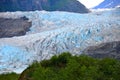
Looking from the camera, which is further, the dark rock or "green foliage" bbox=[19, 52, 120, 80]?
the dark rock

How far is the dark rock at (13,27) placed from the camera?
183ft

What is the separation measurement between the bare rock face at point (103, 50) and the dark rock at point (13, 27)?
19.7 metres

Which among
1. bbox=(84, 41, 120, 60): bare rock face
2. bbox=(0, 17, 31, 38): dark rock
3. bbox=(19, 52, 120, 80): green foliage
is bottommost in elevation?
bbox=(19, 52, 120, 80): green foliage

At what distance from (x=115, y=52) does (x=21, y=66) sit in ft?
31.5

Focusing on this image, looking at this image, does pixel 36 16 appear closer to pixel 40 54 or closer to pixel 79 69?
pixel 40 54

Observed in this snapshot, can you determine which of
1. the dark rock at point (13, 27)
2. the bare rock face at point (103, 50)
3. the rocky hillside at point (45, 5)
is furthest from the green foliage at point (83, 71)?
the rocky hillside at point (45, 5)

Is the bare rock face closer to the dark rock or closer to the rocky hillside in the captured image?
the dark rock

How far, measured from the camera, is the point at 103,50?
3678 cm

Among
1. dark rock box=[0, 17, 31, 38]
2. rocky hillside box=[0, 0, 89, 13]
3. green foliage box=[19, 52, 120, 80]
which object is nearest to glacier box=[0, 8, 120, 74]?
dark rock box=[0, 17, 31, 38]

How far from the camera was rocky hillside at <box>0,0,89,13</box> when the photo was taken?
7844 cm

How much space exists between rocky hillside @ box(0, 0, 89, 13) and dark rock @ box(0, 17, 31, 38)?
59.5 ft

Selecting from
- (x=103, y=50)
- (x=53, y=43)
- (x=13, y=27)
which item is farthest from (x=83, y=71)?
(x=13, y=27)

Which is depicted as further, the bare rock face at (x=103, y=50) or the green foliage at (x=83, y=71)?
the bare rock face at (x=103, y=50)

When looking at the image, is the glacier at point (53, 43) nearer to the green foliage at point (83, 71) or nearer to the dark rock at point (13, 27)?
the dark rock at point (13, 27)
